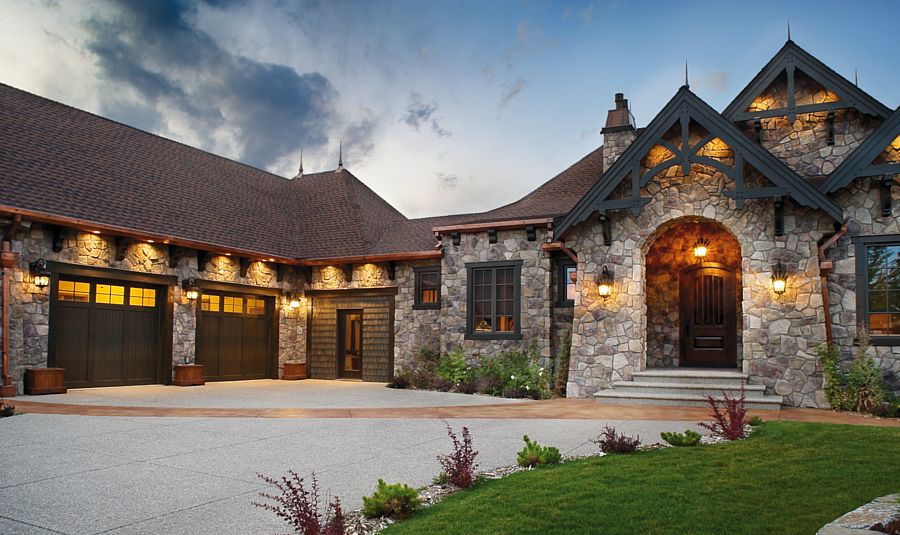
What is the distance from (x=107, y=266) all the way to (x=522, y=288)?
8786 millimetres

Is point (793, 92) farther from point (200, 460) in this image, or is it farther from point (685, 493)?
point (200, 460)

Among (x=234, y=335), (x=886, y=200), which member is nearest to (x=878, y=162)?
(x=886, y=200)

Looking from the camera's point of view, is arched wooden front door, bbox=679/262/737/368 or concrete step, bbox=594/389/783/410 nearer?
concrete step, bbox=594/389/783/410

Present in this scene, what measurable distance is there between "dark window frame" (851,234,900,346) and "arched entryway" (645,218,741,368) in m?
2.61

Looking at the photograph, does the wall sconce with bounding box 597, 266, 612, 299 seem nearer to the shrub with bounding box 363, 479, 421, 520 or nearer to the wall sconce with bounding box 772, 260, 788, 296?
the wall sconce with bounding box 772, 260, 788, 296

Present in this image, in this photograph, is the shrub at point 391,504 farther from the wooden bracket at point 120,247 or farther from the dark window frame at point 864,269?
the wooden bracket at point 120,247

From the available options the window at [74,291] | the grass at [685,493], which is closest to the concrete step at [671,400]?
the grass at [685,493]

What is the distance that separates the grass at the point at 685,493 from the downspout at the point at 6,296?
389 inches

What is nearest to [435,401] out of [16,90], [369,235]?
[369,235]

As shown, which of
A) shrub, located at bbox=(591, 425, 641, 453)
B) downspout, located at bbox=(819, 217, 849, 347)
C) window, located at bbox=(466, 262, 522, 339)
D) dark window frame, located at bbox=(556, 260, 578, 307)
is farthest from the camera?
window, located at bbox=(466, 262, 522, 339)

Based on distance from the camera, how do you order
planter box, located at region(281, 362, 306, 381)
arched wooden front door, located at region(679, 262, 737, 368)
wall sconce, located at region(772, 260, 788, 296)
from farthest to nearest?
planter box, located at region(281, 362, 306, 381) → arched wooden front door, located at region(679, 262, 737, 368) → wall sconce, located at region(772, 260, 788, 296)

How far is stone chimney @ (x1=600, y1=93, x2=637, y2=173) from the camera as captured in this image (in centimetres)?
1465

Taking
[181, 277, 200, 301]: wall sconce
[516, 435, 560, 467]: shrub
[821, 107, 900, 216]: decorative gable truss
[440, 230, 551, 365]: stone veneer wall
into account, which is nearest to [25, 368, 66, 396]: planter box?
[181, 277, 200, 301]: wall sconce

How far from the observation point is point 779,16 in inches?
519
